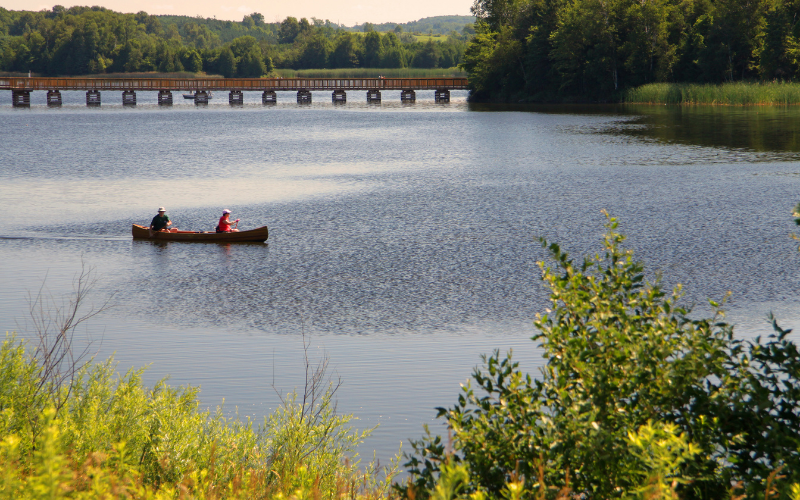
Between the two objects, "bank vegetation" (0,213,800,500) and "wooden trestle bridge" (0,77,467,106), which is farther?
"wooden trestle bridge" (0,77,467,106)

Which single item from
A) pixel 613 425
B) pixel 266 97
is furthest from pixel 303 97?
pixel 613 425

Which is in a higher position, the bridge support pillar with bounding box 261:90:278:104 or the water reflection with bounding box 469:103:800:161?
the bridge support pillar with bounding box 261:90:278:104

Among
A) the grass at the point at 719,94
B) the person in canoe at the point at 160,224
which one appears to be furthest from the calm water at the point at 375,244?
the grass at the point at 719,94

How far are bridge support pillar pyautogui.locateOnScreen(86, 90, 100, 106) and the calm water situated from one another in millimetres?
57992

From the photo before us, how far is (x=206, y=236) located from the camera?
23422 mm

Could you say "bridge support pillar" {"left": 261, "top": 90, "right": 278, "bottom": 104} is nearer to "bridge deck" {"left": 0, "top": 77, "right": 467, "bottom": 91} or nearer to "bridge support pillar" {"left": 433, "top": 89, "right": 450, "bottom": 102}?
"bridge deck" {"left": 0, "top": 77, "right": 467, "bottom": 91}

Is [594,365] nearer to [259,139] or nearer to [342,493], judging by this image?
[342,493]

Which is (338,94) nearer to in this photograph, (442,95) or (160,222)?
(442,95)

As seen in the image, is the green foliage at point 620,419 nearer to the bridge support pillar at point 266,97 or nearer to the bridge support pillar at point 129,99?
the bridge support pillar at point 266,97

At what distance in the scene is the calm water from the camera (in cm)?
1332

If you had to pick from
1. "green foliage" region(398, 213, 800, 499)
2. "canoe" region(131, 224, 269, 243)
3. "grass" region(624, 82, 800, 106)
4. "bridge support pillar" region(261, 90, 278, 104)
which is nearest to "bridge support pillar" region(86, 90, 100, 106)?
"bridge support pillar" region(261, 90, 278, 104)

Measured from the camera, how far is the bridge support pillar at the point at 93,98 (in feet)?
357

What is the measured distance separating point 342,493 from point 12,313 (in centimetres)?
1178

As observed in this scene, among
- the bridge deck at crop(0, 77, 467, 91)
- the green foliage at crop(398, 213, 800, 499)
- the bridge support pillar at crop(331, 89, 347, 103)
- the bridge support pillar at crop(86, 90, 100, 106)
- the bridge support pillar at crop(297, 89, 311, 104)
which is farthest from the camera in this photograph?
the bridge support pillar at crop(297, 89, 311, 104)
